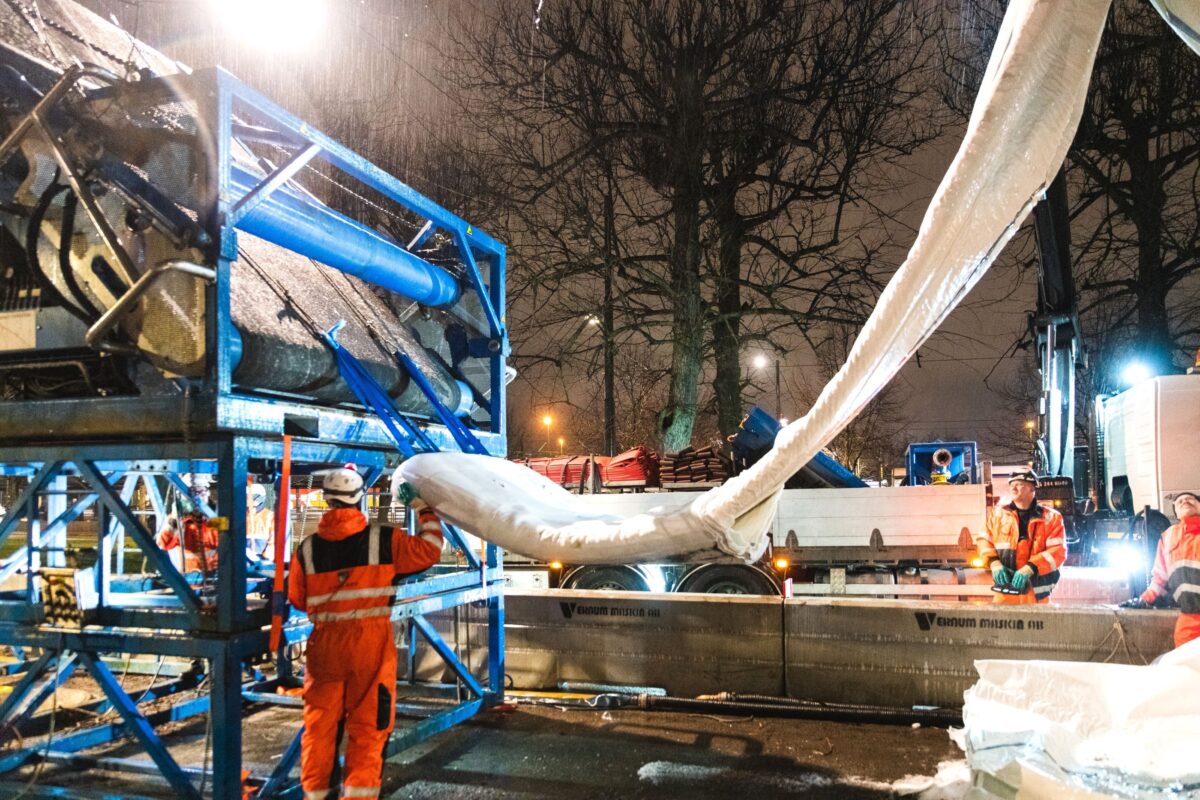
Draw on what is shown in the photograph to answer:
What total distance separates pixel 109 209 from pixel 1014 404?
47.3 metres

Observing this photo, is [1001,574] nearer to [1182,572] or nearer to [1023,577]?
[1023,577]

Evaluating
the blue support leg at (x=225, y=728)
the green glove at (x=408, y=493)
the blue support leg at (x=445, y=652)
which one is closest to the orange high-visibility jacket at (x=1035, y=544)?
the blue support leg at (x=445, y=652)

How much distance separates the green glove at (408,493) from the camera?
420cm

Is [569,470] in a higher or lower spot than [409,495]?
lower

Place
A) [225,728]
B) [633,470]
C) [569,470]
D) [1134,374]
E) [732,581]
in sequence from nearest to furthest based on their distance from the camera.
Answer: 1. [225,728]
2. [732,581]
3. [633,470]
4. [569,470]
5. [1134,374]

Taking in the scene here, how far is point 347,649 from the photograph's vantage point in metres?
4.11

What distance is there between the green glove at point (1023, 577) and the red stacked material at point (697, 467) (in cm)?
452

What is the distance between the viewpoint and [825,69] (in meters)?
15.8

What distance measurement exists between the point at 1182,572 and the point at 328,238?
19.8 ft

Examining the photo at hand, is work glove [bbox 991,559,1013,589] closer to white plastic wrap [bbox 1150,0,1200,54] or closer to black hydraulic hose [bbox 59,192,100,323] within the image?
white plastic wrap [bbox 1150,0,1200,54]

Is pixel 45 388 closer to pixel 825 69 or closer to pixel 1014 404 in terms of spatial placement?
pixel 825 69

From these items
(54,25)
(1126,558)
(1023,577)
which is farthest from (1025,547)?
(54,25)

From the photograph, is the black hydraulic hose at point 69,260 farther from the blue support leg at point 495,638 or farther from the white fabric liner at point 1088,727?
the white fabric liner at point 1088,727

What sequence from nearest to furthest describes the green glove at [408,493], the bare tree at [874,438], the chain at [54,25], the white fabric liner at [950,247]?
the white fabric liner at [950,247] < the green glove at [408,493] < the chain at [54,25] < the bare tree at [874,438]
